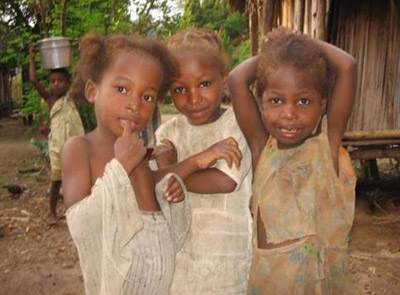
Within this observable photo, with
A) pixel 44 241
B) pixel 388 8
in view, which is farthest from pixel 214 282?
pixel 388 8

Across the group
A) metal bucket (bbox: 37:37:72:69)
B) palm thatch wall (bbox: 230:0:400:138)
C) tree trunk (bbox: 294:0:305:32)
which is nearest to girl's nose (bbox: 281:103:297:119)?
palm thatch wall (bbox: 230:0:400:138)

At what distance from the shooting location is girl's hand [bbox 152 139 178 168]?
1663 millimetres

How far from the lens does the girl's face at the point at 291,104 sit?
1574 mm

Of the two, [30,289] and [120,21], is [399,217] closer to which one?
[30,289]

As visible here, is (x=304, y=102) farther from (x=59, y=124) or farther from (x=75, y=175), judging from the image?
(x=59, y=124)

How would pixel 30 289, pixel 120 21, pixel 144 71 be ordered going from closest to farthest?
1. pixel 144 71
2. pixel 30 289
3. pixel 120 21

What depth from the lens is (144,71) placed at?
1.49 meters

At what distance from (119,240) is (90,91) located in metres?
0.50

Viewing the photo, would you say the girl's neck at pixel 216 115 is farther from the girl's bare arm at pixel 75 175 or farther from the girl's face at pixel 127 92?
the girl's bare arm at pixel 75 175

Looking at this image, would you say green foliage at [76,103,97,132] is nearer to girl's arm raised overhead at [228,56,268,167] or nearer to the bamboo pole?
the bamboo pole

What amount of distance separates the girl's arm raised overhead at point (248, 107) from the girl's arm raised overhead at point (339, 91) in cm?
23

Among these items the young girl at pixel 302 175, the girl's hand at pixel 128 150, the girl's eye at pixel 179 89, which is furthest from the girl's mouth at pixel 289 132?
the girl's hand at pixel 128 150

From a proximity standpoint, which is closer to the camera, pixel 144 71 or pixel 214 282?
pixel 144 71

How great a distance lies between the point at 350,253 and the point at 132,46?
350cm
